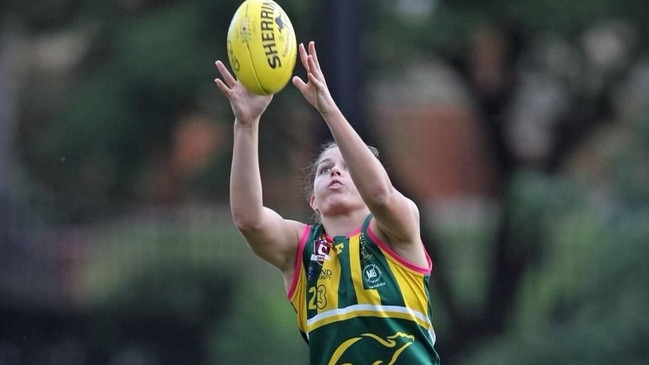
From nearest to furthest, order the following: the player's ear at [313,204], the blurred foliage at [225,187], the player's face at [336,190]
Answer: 1. the player's face at [336,190]
2. the player's ear at [313,204]
3. the blurred foliage at [225,187]

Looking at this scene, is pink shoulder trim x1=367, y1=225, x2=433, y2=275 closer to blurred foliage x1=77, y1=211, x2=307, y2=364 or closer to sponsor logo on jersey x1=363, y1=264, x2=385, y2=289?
sponsor logo on jersey x1=363, y1=264, x2=385, y2=289

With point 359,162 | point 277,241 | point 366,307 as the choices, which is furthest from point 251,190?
point 366,307

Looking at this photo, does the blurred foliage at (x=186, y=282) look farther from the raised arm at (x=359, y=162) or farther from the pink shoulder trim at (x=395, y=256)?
the raised arm at (x=359, y=162)

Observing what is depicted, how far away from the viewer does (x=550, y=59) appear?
1226 cm

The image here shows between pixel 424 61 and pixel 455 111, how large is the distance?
0.76 metres

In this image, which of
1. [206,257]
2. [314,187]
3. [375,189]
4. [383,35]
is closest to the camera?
[375,189]

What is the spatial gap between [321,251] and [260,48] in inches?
31.1

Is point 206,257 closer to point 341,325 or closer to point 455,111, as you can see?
point 455,111

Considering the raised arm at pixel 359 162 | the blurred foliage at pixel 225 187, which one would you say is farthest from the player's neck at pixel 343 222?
the blurred foliage at pixel 225 187

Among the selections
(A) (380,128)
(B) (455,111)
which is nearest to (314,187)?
(A) (380,128)

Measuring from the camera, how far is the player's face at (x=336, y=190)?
5348 mm

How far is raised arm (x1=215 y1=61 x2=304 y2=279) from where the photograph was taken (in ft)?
17.3

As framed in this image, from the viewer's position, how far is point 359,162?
16.3ft

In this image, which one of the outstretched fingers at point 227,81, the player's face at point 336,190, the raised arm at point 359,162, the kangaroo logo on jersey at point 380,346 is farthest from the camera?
the player's face at point 336,190
